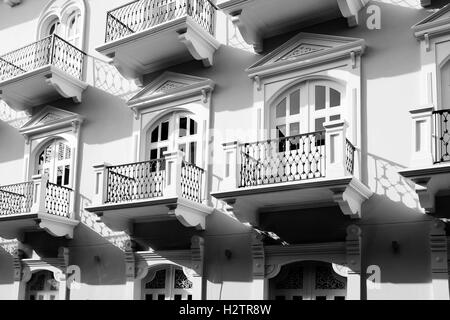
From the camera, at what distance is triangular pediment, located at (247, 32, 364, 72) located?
1107cm

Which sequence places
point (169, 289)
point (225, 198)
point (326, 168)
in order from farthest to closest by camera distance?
point (169, 289), point (225, 198), point (326, 168)

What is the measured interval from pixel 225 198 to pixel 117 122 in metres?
4.26

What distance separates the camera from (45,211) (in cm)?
1345

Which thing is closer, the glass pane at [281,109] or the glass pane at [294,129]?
the glass pane at [294,129]

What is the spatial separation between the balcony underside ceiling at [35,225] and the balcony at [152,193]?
152 cm

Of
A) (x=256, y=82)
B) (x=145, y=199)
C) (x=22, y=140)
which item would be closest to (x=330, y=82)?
(x=256, y=82)

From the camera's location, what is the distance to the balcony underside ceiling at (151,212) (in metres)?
11.4

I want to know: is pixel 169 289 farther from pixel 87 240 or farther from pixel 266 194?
pixel 266 194

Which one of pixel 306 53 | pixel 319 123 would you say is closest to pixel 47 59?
pixel 306 53

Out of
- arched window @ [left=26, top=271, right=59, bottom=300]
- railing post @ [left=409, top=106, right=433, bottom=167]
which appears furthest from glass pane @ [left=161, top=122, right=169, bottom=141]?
railing post @ [left=409, top=106, right=433, bottom=167]

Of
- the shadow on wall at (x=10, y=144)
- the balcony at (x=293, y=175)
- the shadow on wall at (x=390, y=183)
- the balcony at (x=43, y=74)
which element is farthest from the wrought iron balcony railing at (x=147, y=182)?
the shadow on wall at (x=10, y=144)

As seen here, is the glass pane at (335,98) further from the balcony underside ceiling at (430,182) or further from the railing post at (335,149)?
the balcony underside ceiling at (430,182)

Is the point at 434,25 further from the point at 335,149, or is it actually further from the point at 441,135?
the point at 335,149

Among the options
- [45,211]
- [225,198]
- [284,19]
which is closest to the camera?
[225,198]
